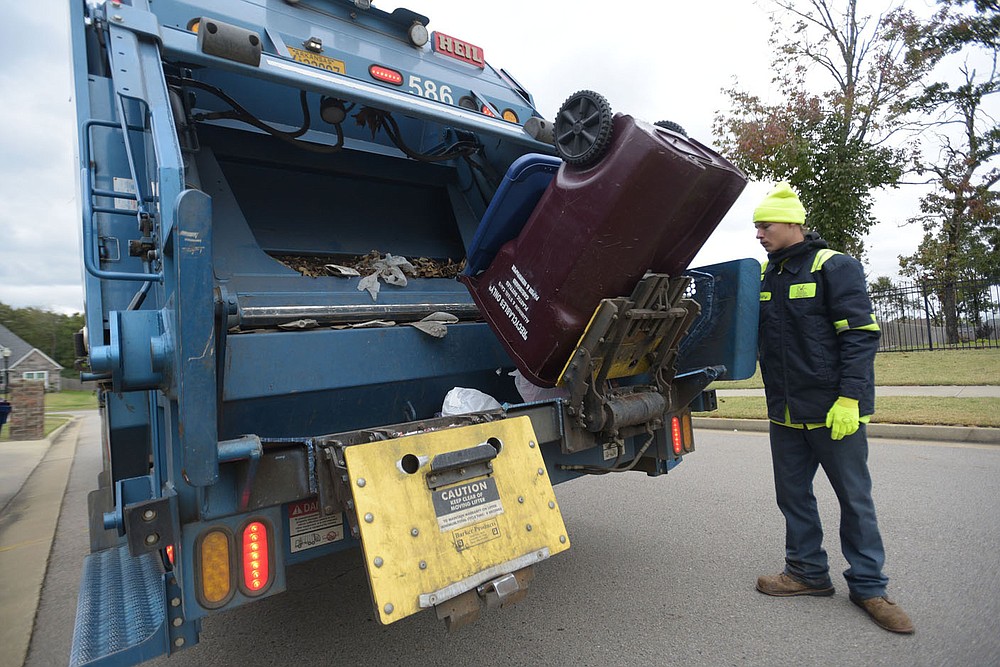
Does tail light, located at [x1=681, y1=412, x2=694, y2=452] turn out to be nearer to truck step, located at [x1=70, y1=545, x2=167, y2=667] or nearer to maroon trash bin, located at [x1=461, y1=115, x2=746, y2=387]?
maroon trash bin, located at [x1=461, y1=115, x2=746, y2=387]

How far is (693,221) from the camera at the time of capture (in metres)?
2.30

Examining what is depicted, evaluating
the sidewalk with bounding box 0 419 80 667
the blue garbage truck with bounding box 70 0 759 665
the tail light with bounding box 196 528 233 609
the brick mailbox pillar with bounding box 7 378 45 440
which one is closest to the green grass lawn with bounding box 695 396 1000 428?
the blue garbage truck with bounding box 70 0 759 665

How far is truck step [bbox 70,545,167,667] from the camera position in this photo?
5.78ft

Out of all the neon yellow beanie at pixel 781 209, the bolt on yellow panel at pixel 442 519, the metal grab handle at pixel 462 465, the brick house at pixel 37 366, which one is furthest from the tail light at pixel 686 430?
the brick house at pixel 37 366

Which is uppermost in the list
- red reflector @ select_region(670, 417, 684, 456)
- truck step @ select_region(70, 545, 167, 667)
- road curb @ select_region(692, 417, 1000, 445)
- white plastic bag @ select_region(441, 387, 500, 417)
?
white plastic bag @ select_region(441, 387, 500, 417)

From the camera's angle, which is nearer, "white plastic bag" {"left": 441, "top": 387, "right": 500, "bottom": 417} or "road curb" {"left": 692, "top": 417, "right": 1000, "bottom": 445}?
"white plastic bag" {"left": 441, "top": 387, "right": 500, "bottom": 417}

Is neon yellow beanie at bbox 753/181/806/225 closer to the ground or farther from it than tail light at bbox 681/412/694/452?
farther from it

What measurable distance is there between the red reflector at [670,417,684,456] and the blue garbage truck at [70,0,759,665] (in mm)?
14

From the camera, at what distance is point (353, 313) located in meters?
2.64

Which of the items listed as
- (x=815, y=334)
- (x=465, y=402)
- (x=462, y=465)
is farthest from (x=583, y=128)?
(x=815, y=334)

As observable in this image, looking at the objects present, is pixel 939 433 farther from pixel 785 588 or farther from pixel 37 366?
pixel 37 366

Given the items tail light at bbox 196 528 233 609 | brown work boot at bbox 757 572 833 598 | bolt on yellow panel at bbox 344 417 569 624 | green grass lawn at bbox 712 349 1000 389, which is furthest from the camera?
green grass lawn at bbox 712 349 1000 389

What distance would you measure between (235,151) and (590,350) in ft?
7.72

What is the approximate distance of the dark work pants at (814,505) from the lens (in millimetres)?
2527
